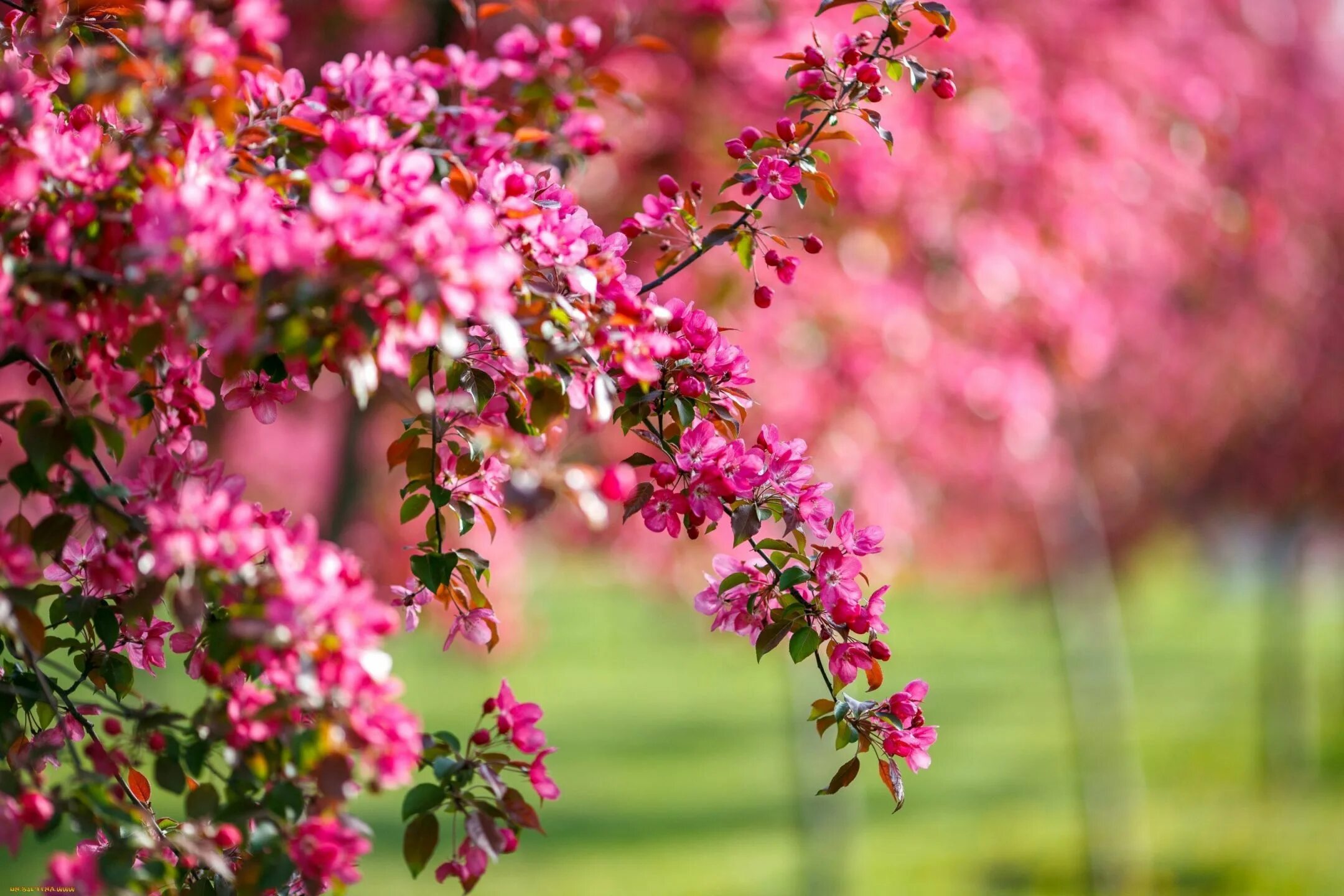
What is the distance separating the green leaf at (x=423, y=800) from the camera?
4.53 ft

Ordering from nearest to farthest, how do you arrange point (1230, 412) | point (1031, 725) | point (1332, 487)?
point (1230, 412) → point (1332, 487) → point (1031, 725)

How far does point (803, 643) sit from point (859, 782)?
866 cm

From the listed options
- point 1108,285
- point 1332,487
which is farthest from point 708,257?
point 1332,487

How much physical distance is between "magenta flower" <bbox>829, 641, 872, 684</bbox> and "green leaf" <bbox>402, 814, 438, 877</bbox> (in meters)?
0.50

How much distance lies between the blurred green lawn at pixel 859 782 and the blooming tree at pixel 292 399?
4.15 meters

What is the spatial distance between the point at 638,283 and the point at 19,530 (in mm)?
728

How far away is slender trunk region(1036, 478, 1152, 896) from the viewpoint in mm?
6836

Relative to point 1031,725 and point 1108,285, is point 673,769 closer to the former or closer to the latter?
point 1031,725

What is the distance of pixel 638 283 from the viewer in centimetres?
150

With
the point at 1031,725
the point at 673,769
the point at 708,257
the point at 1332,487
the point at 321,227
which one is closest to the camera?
the point at 321,227

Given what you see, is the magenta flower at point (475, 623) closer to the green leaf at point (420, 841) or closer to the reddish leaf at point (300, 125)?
the green leaf at point (420, 841)

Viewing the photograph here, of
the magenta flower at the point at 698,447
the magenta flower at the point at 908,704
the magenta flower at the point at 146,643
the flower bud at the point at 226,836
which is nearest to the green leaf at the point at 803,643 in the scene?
the magenta flower at the point at 908,704

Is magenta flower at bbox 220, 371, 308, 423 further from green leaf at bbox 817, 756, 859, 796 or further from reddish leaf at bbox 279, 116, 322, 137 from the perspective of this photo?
green leaf at bbox 817, 756, 859, 796

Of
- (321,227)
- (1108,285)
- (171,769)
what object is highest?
(1108,285)
